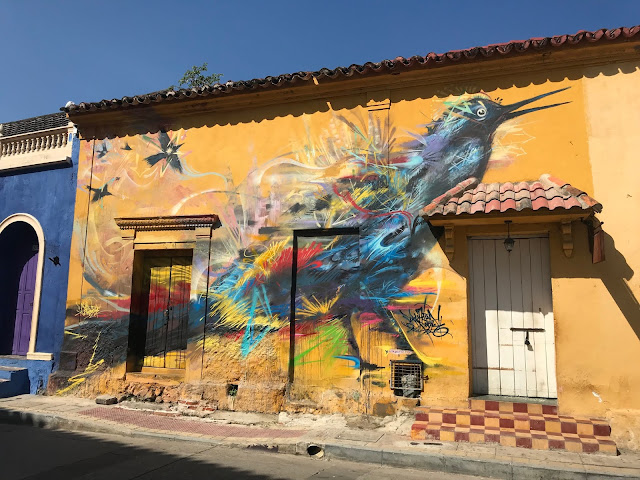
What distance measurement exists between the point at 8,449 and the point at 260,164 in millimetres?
5485

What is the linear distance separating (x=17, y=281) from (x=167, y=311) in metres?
4.19

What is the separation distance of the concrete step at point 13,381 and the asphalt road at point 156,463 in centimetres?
245

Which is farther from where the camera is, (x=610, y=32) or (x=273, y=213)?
(x=273, y=213)

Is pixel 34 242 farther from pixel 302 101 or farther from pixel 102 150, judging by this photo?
pixel 302 101

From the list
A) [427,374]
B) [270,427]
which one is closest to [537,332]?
[427,374]

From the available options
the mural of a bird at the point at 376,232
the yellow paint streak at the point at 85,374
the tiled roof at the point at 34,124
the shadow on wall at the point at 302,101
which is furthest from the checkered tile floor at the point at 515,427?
the tiled roof at the point at 34,124

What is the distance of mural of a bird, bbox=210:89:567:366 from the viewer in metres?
7.11

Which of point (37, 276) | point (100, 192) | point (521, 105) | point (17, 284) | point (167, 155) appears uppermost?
point (521, 105)

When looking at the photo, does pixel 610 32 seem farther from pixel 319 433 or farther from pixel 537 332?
pixel 319 433

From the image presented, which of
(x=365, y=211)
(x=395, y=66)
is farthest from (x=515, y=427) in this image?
(x=395, y=66)

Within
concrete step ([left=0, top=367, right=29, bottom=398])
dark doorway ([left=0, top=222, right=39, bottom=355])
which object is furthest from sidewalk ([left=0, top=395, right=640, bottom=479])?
dark doorway ([left=0, top=222, right=39, bottom=355])

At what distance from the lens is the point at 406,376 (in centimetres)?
682

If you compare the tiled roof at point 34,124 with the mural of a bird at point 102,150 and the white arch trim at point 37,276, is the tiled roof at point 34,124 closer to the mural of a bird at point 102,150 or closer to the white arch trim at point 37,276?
the mural of a bird at point 102,150

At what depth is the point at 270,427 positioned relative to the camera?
705 centimetres
